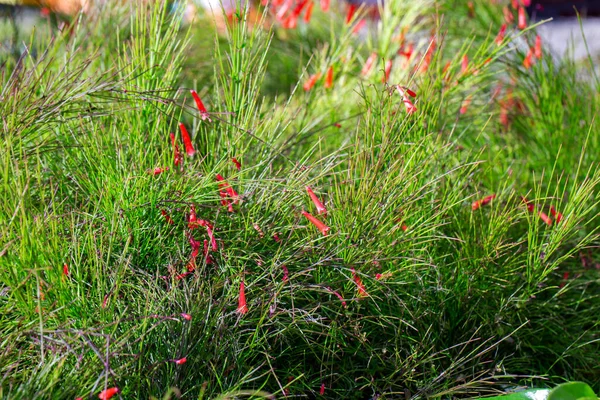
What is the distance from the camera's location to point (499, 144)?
72.2 inches

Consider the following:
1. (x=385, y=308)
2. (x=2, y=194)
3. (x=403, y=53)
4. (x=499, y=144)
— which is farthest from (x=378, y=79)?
(x=2, y=194)

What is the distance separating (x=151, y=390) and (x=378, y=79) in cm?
100

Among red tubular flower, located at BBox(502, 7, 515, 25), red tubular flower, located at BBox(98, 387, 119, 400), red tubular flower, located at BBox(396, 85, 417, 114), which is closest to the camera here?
red tubular flower, located at BBox(98, 387, 119, 400)

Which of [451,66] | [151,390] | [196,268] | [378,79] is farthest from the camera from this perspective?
[378,79]

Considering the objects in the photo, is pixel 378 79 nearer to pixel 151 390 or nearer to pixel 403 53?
pixel 403 53

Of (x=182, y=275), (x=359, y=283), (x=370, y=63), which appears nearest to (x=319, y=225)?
(x=359, y=283)

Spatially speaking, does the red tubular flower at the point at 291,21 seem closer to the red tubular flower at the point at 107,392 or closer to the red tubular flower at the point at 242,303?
the red tubular flower at the point at 242,303

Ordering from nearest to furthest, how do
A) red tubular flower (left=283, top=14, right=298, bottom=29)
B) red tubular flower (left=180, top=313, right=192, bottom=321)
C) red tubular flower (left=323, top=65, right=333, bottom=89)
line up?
red tubular flower (left=180, top=313, right=192, bottom=321) → red tubular flower (left=323, top=65, right=333, bottom=89) → red tubular flower (left=283, top=14, right=298, bottom=29)

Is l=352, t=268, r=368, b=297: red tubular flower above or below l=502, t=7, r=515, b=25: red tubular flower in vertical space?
below

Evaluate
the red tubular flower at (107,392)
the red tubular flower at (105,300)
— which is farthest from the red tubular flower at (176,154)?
the red tubular flower at (107,392)

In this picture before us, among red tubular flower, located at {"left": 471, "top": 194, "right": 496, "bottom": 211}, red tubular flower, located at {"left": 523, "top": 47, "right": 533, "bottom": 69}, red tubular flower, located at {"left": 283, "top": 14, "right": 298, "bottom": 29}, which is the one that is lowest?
red tubular flower, located at {"left": 471, "top": 194, "right": 496, "bottom": 211}

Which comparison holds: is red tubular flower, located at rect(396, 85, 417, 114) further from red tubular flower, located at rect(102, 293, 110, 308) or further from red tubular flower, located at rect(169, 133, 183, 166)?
red tubular flower, located at rect(102, 293, 110, 308)

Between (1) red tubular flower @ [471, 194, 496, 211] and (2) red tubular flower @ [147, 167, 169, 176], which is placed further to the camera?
(1) red tubular flower @ [471, 194, 496, 211]

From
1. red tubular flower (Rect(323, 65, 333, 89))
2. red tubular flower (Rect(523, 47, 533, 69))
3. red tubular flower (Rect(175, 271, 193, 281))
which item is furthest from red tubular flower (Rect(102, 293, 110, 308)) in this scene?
red tubular flower (Rect(523, 47, 533, 69))
